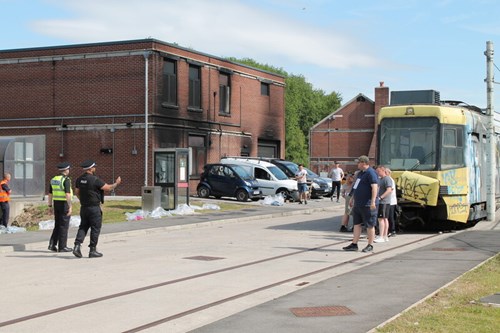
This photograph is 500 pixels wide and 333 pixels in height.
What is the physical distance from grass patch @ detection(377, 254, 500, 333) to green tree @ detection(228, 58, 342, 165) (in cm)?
8488

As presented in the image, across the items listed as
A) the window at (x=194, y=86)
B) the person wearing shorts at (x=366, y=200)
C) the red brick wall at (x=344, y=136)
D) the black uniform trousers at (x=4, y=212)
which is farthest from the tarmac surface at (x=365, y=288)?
the red brick wall at (x=344, y=136)

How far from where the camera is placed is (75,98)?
1371 inches

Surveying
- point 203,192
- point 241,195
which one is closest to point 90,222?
point 241,195

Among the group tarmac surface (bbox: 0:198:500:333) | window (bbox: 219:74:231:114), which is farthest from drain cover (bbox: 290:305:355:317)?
window (bbox: 219:74:231:114)

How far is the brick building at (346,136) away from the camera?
71.6 metres

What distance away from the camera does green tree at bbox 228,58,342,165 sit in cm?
9462

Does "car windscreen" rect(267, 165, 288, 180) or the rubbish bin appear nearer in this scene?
the rubbish bin

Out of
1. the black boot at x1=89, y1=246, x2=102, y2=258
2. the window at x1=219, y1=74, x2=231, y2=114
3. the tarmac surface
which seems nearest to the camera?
the tarmac surface

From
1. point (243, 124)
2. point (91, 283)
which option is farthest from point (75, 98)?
point (91, 283)

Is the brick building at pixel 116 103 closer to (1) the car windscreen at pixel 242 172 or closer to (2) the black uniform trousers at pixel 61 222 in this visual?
(1) the car windscreen at pixel 242 172

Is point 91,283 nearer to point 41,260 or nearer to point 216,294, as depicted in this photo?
point 216,294

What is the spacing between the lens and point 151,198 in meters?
24.5

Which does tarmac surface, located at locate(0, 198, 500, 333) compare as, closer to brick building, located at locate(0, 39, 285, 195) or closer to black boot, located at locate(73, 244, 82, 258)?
black boot, located at locate(73, 244, 82, 258)

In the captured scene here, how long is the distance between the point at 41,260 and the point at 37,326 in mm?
6169
